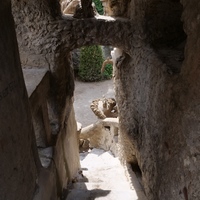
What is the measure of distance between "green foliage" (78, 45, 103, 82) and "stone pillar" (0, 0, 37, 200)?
39.3 ft

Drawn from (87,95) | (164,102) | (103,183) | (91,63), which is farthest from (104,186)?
(91,63)

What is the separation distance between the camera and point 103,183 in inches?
238

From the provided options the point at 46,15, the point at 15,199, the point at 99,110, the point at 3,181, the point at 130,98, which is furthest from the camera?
the point at 99,110

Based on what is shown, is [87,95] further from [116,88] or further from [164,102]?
[164,102]

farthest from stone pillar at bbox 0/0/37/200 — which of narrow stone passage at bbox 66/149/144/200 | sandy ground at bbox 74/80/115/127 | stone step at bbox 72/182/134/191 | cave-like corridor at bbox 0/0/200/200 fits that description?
sandy ground at bbox 74/80/115/127

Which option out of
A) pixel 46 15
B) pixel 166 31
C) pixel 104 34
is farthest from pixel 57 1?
pixel 166 31

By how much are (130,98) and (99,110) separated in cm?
324

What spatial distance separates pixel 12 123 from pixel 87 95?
11515 mm

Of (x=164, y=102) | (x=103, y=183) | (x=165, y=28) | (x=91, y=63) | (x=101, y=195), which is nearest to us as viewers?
(x=164, y=102)

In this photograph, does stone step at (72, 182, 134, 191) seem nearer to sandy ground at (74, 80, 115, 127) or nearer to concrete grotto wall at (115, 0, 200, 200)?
concrete grotto wall at (115, 0, 200, 200)

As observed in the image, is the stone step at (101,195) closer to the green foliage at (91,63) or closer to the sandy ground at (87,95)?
the sandy ground at (87,95)

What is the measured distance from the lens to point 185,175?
108 inches

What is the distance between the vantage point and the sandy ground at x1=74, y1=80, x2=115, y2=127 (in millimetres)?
11917

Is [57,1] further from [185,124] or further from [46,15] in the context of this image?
[185,124]
